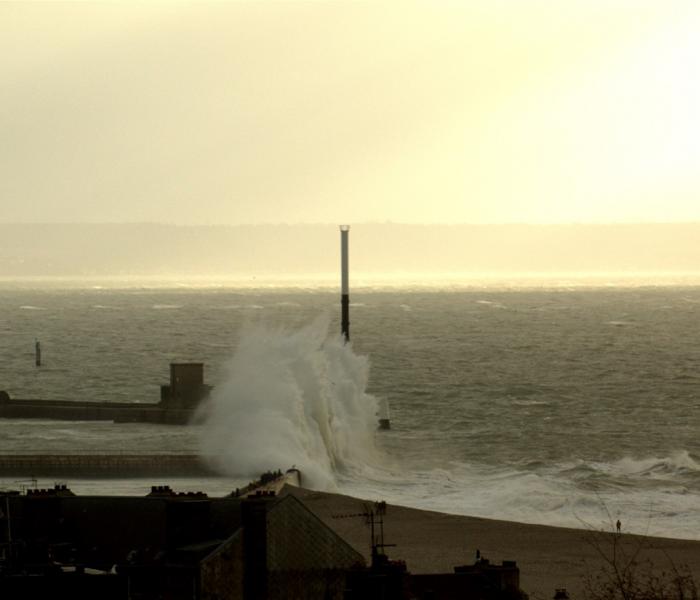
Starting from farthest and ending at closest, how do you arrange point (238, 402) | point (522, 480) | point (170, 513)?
point (238, 402) < point (522, 480) < point (170, 513)

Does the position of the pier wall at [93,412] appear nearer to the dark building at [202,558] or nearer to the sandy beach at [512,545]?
the sandy beach at [512,545]

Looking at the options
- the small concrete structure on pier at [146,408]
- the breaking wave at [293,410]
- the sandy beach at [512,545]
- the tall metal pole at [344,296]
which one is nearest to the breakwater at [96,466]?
the breaking wave at [293,410]

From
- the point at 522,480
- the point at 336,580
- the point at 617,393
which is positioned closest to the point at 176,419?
the point at 522,480

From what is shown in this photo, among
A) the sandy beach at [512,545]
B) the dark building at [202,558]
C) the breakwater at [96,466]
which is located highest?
the dark building at [202,558]

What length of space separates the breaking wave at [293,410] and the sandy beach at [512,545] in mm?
8096

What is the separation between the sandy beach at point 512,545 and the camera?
103ft

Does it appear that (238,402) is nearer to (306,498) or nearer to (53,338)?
(306,498)

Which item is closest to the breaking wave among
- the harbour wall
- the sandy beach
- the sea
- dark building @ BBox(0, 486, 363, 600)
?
the sea

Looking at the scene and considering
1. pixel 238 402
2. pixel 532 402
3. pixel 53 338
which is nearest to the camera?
pixel 238 402

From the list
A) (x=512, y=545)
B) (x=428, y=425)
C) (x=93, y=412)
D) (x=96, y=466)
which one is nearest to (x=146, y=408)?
(x=93, y=412)

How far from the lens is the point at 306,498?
39.8 meters

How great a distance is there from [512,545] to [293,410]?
21989 mm

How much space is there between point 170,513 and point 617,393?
60.2m

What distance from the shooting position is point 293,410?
56219mm
